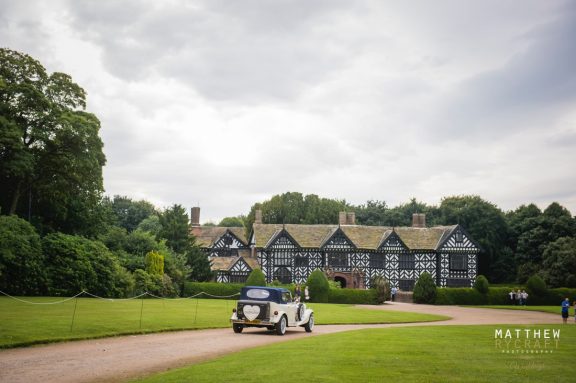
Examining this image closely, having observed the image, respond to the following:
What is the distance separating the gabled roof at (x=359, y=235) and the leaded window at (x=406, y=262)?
4.36 feet

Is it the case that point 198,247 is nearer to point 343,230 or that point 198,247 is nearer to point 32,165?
point 343,230

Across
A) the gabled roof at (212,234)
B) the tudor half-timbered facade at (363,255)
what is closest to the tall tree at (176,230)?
the tudor half-timbered facade at (363,255)

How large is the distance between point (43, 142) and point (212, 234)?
3908cm

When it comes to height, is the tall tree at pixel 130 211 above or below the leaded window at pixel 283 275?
above

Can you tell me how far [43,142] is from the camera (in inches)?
1660

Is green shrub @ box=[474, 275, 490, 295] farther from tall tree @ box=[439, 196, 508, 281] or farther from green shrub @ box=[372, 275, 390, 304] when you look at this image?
tall tree @ box=[439, 196, 508, 281]

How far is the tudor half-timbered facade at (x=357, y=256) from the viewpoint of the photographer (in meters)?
64.8

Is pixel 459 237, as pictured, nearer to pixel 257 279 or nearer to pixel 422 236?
pixel 422 236

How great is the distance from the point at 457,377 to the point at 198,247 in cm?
5036

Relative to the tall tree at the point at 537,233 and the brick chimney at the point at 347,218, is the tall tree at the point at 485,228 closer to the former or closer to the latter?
the tall tree at the point at 537,233

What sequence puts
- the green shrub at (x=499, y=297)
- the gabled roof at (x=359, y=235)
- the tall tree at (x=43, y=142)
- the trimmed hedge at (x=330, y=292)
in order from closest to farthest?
the tall tree at (x=43, y=142), the trimmed hedge at (x=330, y=292), the green shrub at (x=499, y=297), the gabled roof at (x=359, y=235)

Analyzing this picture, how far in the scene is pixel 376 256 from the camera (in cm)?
6588

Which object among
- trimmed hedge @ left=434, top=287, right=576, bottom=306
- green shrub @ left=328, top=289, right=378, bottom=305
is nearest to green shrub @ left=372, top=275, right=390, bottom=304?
green shrub @ left=328, top=289, right=378, bottom=305

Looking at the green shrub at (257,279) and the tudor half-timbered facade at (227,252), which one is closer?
the green shrub at (257,279)
